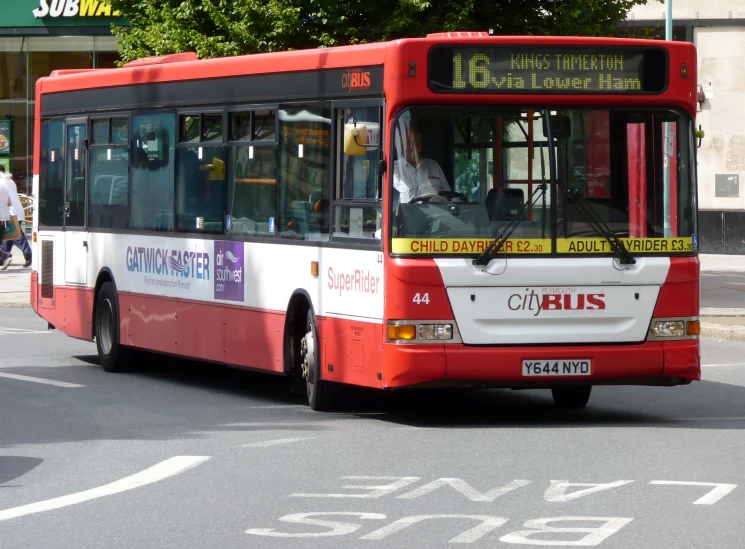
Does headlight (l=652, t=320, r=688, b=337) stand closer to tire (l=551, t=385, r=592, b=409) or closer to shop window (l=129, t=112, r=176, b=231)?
tire (l=551, t=385, r=592, b=409)

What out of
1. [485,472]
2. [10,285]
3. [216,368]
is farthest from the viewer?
[10,285]

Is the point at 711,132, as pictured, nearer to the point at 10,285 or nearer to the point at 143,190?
the point at 10,285

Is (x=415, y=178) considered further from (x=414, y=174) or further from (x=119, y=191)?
(x=119, y=191)

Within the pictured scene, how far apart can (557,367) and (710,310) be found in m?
11.5

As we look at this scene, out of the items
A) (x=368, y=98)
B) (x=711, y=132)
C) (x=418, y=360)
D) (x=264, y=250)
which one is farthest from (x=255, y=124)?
(x=711, y=132)

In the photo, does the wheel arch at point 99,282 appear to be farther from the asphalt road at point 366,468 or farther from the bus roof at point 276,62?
the bus roof at point 276,62

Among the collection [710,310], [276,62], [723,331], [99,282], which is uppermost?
[276,62]

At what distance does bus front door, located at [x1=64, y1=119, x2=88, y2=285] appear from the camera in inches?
685

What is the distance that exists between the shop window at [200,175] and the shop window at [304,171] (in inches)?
47.4

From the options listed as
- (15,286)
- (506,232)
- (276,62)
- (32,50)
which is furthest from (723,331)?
(32,50)

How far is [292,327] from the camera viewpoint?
1330 centimetres

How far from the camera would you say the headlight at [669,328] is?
12008mm

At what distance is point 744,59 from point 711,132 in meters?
1.88

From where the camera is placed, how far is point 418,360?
11.6 meters
